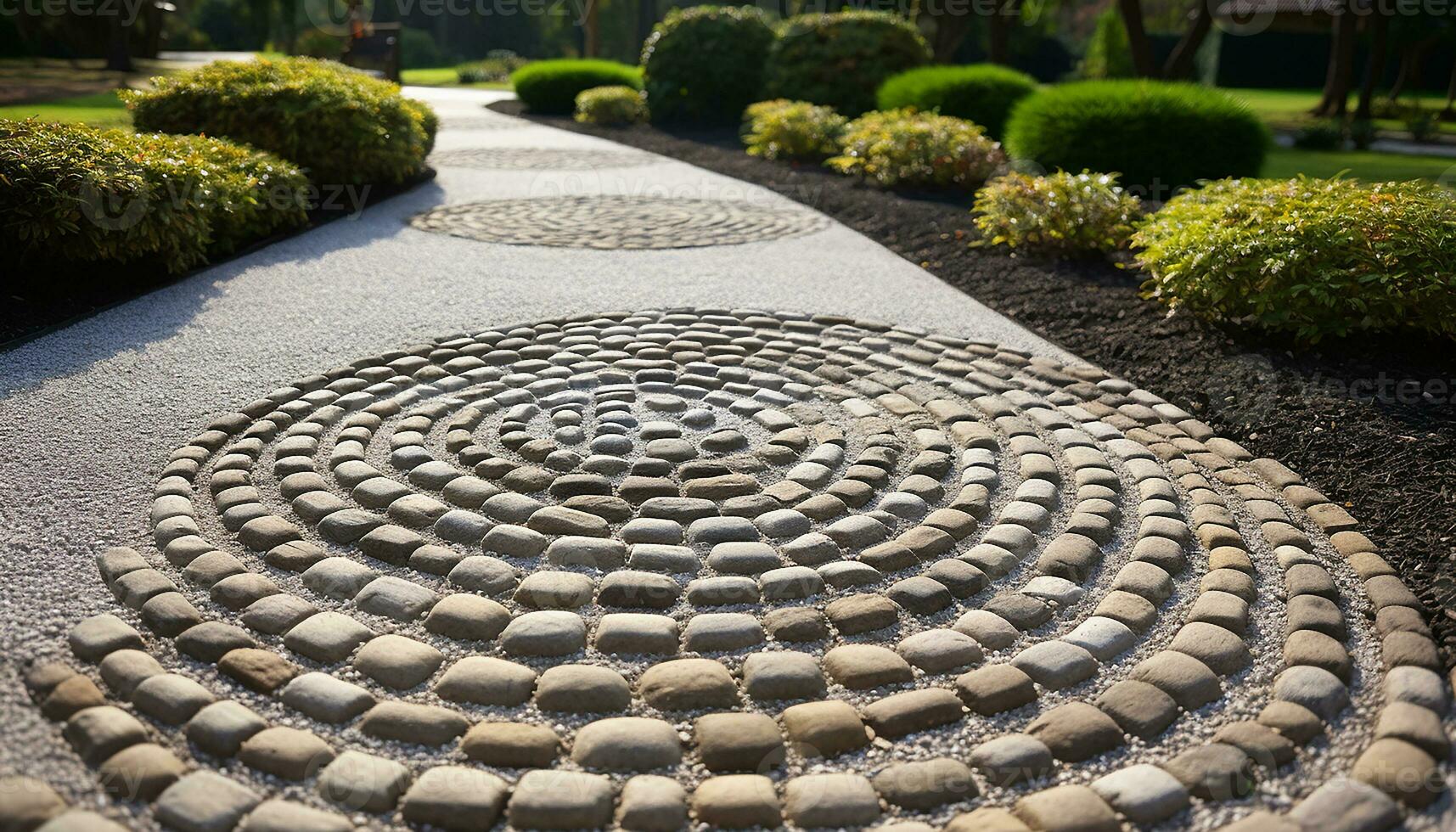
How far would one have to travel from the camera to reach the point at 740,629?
2.61 metres

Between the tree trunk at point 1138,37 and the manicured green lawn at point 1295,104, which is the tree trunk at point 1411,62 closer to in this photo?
the manicured green lawn at point 1295,104

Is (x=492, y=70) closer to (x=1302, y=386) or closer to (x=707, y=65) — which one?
(x=707, y=65)

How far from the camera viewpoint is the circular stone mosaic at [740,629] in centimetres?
208

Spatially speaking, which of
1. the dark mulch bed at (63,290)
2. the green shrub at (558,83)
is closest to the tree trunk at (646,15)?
the green shrub at (558,83)

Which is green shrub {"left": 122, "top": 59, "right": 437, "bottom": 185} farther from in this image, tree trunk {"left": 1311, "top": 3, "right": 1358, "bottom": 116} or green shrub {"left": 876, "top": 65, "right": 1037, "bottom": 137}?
tree trunk {"left": 1311, "top": 3, "right": 1358, "bottom": 116}

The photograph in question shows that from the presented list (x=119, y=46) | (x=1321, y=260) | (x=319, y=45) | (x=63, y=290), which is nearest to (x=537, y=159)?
(x=63, y=290)

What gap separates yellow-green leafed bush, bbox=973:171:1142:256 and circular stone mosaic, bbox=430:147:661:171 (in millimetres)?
5568

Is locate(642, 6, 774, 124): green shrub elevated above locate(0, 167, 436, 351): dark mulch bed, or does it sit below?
above

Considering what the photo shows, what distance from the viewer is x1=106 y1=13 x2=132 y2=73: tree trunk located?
19172 mm

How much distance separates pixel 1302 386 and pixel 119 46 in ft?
70.4

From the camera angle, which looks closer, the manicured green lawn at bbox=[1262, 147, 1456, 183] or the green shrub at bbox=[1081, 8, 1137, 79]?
the manicured green lawn at bbox=[1262, 147, 1456, 183]

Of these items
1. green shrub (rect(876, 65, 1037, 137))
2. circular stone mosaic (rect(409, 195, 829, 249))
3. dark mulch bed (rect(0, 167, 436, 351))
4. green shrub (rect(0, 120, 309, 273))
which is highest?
green shrub (rect(876, 65, 1037, 137))

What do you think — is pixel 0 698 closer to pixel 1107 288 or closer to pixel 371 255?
pixel 371 255

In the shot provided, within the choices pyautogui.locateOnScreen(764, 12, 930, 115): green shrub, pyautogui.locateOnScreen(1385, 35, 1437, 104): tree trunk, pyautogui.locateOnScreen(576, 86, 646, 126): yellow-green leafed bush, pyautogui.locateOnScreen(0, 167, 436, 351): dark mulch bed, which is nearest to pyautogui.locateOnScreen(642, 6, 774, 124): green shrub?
pyautogui.locateOnScreen(576, 86, 646, 126): yellow-green leafed bush
